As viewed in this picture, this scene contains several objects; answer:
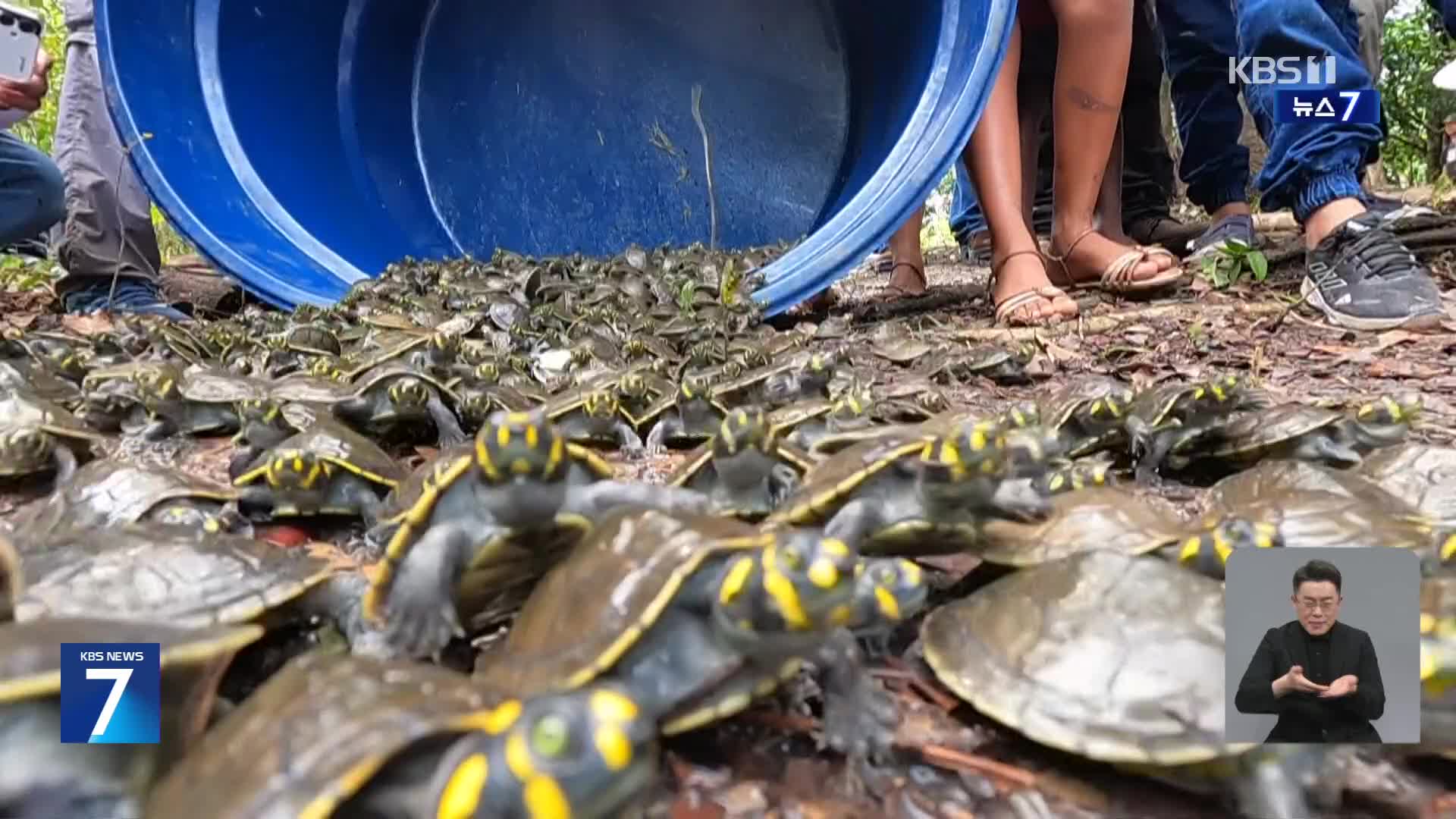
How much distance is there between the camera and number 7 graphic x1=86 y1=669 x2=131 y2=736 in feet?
2.39

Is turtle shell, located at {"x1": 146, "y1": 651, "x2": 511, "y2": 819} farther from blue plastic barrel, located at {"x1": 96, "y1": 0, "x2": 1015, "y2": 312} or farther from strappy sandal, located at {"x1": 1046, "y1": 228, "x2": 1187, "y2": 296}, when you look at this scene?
blue plastic barrel, located at {"x1": 96, "y1": 0, "x2": 1015, "y2": 312}

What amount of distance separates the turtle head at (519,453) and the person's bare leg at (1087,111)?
10.8ft

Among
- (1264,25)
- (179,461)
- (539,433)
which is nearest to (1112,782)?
(539,433)

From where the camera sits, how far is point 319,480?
58.2 inches

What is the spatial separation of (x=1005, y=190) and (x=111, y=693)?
3.63 metres

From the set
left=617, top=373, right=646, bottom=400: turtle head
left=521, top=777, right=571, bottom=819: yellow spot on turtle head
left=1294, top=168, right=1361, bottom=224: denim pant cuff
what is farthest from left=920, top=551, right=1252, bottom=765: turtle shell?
left=1294, top=168, right=1361, bottom=224: denim pant cuff

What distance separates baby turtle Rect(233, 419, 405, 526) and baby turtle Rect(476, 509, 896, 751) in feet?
2.28

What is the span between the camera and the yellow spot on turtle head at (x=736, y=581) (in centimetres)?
79

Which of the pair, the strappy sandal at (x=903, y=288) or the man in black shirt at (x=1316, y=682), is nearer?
the man in black shirt at (x=1316, y=682)

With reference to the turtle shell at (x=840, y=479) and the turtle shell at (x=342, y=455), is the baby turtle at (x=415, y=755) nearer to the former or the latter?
the turtle shell at (x=840, y=479)

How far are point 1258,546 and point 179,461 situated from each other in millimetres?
2025

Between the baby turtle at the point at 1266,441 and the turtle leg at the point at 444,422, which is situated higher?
the baby turtle at the point at 1266,441

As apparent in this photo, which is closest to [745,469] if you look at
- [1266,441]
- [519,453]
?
[519,453]

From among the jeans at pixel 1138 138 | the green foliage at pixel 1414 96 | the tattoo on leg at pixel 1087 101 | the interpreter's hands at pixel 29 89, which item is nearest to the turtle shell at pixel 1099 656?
the tattoo on leg at pixel 1087 101
